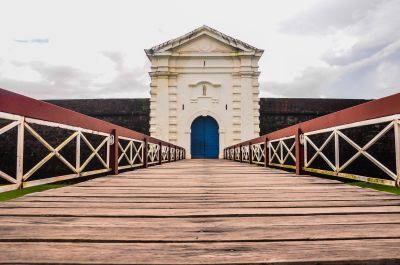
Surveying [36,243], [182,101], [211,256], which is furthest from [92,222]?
[182,101]

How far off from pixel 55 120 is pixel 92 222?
70.8 inches

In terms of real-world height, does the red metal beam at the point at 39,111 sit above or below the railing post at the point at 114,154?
above

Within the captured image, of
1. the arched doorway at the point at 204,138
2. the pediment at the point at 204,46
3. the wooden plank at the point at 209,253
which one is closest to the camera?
the wooden plank at the point at 209,253

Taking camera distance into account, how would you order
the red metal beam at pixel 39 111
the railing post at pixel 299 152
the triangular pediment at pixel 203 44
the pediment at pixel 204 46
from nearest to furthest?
the red metal beam at pixel 39 111, the railing post at pixel 299 152, the triangular pediment at pixel 203 44, the pediment at pixel 204 46

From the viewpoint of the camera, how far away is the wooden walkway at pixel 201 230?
113 centimetres

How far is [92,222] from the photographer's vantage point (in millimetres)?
1668

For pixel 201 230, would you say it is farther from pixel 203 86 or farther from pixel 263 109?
pixel 263 109

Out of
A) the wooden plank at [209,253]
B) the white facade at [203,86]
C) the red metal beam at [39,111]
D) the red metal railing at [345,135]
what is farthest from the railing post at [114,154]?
the white facade at [203,86]

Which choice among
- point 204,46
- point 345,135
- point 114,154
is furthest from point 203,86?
point 345,135

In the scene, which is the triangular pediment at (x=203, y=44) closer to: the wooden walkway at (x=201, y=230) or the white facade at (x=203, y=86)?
the white facade at (x=203, y=86)

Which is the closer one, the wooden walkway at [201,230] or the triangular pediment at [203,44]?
the wooden walkway at [201,230]

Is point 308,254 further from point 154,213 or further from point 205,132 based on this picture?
point 205,132

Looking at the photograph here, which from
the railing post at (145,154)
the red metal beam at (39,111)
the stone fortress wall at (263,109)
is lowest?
the railing post at (145,154)

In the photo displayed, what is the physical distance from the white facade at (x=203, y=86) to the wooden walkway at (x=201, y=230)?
51.2 ft
